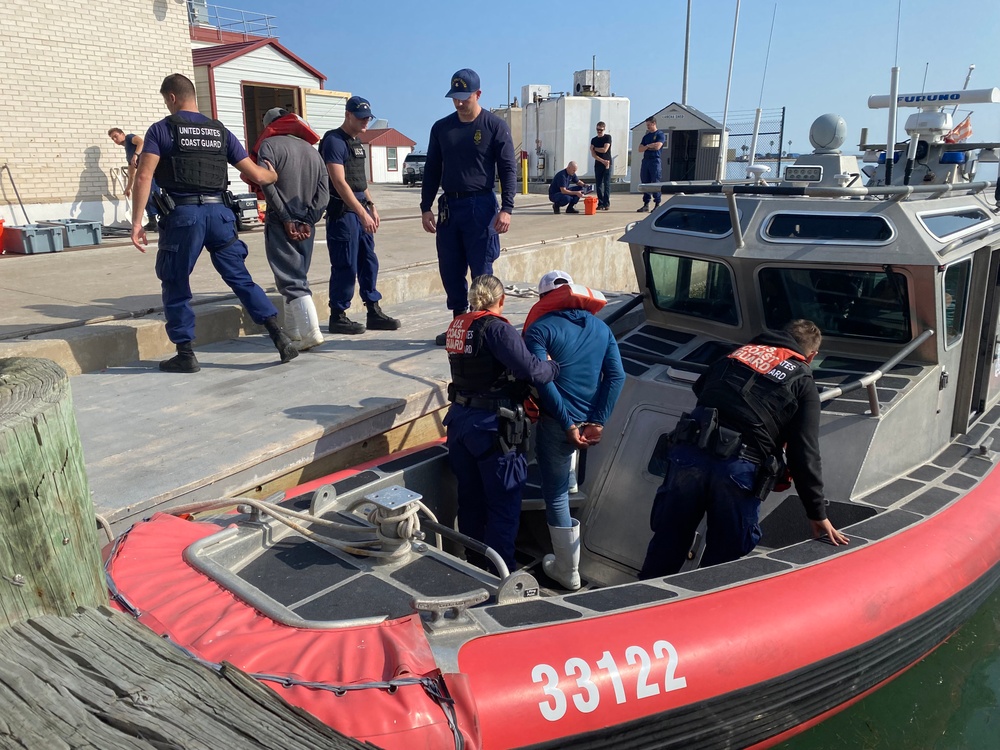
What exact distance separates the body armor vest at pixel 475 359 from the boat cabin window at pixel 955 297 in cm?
239

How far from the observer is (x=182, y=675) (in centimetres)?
193

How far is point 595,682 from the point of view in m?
2.55

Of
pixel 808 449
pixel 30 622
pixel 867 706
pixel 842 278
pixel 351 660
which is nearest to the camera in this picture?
pixel 30 622

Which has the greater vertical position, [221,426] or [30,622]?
[30,622]

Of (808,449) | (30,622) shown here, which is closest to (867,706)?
(808,449)

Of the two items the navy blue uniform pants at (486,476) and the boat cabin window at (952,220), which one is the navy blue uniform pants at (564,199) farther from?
the navy blue uniform pants at (486,476)

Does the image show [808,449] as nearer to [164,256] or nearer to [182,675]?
[182,675]

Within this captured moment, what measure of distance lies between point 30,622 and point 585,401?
8.38 ft


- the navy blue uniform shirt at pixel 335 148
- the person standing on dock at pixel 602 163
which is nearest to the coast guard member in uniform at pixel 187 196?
the navy blue uniform shirt at pixel 335 148

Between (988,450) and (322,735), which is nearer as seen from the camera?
(322,735)

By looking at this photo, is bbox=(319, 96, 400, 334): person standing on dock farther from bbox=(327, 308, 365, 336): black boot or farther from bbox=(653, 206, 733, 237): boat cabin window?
bbox=(653, 206, 733, 237): boat cabin window

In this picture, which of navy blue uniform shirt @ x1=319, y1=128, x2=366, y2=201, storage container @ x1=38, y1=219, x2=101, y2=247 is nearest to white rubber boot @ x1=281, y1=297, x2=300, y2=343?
navy blue uniform shirt @ x1=319, y1=128, x2=366, y2=201

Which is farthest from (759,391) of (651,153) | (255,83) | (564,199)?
(255,83)

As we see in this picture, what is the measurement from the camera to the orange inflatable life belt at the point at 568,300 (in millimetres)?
3746
